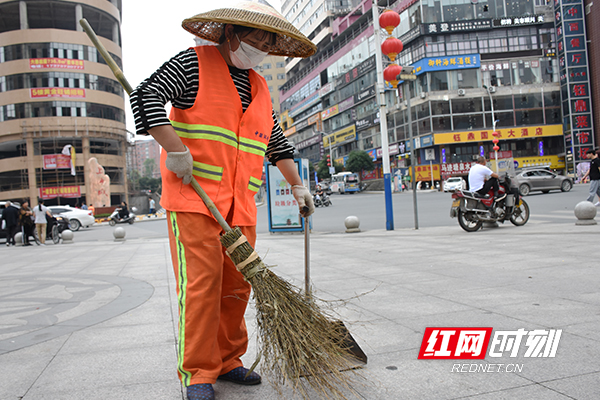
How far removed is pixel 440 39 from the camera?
43.4 metres

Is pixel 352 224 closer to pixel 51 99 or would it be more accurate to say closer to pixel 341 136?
pixel 51 99

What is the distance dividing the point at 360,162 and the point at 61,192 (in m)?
29.9

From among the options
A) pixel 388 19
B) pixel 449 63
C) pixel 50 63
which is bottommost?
pixel 388 19

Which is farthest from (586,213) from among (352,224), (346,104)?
(346,104)

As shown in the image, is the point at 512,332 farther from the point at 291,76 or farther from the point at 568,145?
the point at 291,76

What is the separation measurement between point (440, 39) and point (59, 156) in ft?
121

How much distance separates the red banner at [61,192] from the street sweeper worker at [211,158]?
46.3m

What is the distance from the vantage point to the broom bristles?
6.64ft

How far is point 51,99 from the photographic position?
42688 mm

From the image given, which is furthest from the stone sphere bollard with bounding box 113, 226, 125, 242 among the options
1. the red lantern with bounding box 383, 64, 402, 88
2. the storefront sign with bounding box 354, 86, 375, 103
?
the storefront sign with bounding box 354, 86, 375, 103

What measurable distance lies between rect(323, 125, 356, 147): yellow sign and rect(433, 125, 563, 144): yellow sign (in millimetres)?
15711

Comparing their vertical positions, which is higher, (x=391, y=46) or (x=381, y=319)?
(x=391, y=46)

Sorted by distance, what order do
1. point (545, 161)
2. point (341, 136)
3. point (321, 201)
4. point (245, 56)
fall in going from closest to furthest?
point (245, 56) → point (321, 201) → point (545, 161) → point (341, 136)

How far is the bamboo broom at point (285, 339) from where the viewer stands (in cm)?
203
